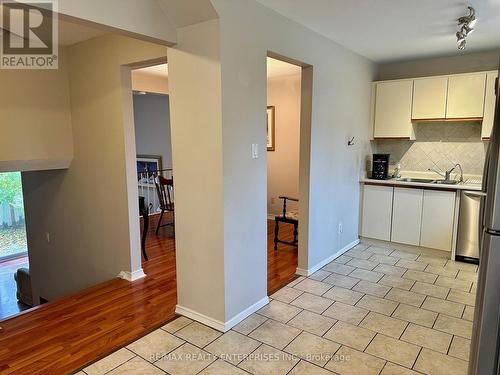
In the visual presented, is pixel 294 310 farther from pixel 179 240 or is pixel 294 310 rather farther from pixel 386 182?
pixel 386 182

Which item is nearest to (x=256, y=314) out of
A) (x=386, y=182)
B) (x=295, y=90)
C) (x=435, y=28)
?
(x=386, y=182)

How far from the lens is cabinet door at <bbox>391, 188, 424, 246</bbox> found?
4199 mm

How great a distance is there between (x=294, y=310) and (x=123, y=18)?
2.51m

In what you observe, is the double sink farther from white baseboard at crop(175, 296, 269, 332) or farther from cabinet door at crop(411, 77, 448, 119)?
white baseboard at crop(175, 296, 269, 332)

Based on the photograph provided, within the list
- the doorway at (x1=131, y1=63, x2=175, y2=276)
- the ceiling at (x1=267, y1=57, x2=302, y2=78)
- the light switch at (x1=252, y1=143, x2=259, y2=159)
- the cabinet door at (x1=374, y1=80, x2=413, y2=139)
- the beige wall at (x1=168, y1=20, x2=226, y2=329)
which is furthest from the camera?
the doorway at (x1=131, y1=63, x2=175, y2=276)

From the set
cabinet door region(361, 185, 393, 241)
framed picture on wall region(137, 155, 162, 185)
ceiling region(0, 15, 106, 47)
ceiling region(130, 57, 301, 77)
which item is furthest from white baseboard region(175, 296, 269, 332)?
framed picture on wall region(137, 155, 162, 185)

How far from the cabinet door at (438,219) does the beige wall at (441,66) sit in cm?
156

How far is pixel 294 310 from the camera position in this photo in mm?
2883

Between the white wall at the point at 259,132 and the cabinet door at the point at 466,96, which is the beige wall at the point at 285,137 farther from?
the cabinet door at the point at 466,96

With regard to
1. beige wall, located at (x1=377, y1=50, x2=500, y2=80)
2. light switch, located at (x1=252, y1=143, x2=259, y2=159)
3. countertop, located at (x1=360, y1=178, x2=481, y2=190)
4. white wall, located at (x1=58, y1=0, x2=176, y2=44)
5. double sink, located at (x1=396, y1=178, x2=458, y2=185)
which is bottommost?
countertop, located at (x1=360, y1=178, x2=481, y2=190)

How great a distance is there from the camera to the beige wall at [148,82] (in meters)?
4.79

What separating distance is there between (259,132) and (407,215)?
2573 millimetres

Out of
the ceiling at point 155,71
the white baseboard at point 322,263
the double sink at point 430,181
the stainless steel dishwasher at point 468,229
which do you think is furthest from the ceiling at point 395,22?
the white baseboard at point 322,263

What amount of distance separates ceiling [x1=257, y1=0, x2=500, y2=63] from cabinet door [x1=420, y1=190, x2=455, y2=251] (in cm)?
167
